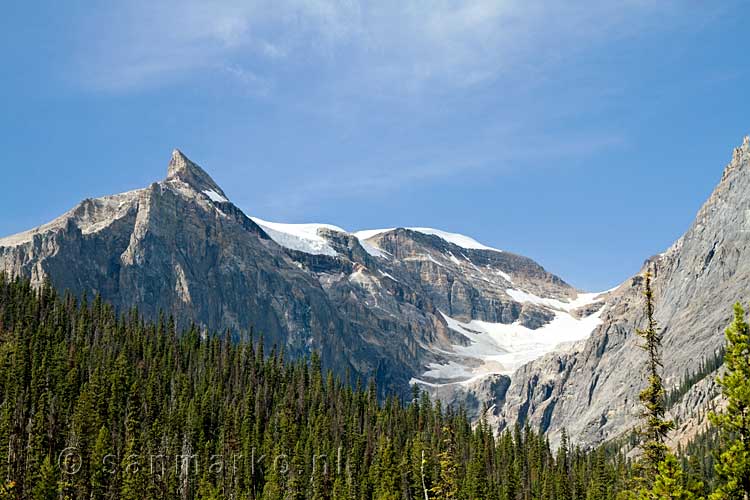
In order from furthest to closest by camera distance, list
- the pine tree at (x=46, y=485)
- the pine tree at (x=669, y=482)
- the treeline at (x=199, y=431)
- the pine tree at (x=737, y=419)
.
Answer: the treeline at (x=199, y=431)
the pine tree at (x=46, y=485)
the pine tree at (x=669, y=482)
the pine tree at (x=737, y=419)

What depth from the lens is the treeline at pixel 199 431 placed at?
352 feet

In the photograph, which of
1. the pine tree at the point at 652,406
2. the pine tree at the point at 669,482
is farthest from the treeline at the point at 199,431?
the pine tree at the point at 652,406

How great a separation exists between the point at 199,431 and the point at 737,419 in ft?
348

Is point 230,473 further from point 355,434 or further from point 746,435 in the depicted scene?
point 746,435

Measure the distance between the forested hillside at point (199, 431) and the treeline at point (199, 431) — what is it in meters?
0.32

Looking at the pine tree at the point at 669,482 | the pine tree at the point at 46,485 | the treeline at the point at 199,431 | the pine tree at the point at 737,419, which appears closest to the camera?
the pine tree at the point at 737,419

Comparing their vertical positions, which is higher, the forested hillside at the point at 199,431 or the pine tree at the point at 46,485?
the forested hillside at the point at 199,431

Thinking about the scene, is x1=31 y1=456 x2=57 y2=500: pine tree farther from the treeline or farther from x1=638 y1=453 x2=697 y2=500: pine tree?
x1=638 y1=453 x2=697 y2=500: pine tree

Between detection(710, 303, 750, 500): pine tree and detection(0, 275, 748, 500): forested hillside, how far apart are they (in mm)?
57875

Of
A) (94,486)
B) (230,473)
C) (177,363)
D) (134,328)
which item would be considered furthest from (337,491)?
(134,328)

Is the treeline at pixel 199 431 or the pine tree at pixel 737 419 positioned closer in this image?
the pine tree at pixel 737 419

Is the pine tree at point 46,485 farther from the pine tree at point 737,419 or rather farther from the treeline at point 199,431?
the pine tree at point 737,419

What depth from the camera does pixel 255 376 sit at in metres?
173

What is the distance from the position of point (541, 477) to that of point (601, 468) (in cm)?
1202
